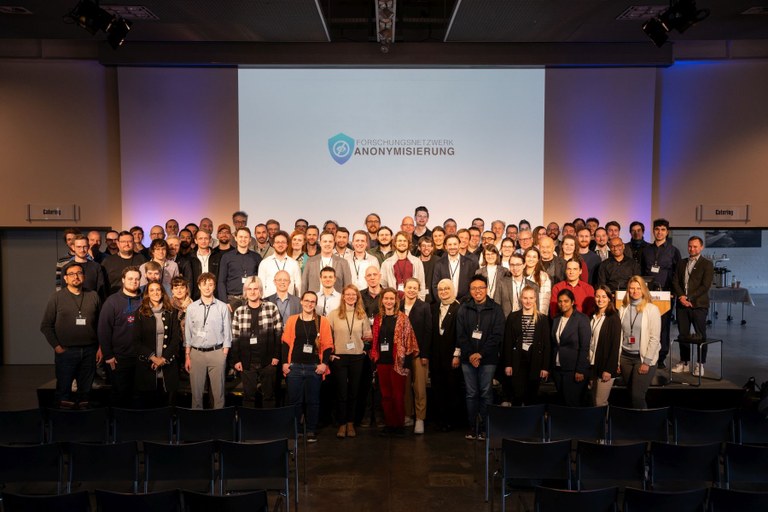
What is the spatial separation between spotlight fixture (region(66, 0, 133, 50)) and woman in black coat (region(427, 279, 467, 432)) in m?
4.68

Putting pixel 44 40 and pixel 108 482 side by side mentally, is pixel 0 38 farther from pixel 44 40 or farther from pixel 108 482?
pixel 108 482

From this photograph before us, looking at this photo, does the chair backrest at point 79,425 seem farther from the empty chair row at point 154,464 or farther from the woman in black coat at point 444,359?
the woman in black coat at point 444,359

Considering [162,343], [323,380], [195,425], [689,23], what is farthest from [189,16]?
[689,23]

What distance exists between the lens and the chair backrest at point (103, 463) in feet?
12.7

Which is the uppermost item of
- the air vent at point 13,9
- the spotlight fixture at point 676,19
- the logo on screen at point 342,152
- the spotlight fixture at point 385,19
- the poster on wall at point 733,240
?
the air vent at point 13,9

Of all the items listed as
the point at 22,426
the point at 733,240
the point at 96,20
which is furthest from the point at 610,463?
the point at 733,240

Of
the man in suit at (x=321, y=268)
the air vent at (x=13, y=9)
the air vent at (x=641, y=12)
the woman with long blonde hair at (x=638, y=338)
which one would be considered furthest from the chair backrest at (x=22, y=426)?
the air vent at (x=641, y=12)

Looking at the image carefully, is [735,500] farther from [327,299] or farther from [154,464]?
[327,299]

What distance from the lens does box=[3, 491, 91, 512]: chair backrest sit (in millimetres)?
3156

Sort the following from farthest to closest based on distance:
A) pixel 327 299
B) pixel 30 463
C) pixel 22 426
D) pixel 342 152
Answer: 1. pixel 342 152
2. pixel 327 299
3. pixel 22 426
4. pixel 30 463

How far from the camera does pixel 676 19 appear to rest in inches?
255

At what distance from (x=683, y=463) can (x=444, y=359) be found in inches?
95.3

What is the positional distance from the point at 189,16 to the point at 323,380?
4792mm

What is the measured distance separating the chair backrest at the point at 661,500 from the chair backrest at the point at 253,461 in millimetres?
2110
